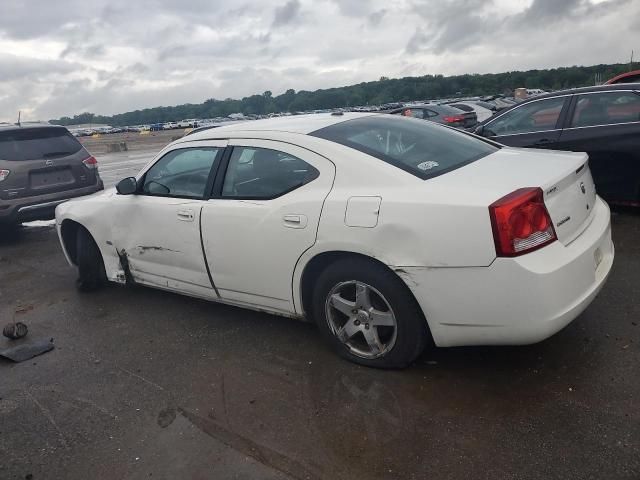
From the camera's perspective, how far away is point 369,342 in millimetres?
3115

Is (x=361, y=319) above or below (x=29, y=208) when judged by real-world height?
below

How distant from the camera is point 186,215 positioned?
3781mm

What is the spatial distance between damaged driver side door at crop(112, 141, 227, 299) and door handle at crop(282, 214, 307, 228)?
2.58 feet

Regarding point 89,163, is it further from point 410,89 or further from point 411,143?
point 410,89

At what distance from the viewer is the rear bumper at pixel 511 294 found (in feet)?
8.34

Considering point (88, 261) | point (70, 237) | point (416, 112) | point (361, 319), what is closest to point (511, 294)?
point (361, 319)

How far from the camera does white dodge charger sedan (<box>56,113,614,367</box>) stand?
8.55 ft

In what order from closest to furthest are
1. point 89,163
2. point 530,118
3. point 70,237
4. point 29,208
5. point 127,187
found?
point 127,187
point 70,237
point 530,118
point 29,208
point 89,163

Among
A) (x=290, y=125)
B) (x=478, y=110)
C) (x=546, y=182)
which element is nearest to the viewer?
(x=546, y=182)

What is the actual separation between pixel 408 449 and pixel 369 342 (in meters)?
0.75

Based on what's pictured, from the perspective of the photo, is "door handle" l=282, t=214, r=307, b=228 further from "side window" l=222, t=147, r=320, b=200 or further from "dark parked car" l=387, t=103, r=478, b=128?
"dark parked car" l=387, t=103, r=478, b=128

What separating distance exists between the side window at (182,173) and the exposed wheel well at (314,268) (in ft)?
3.42

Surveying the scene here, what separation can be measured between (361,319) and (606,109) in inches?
169

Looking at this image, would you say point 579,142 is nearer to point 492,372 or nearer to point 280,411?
point 492,372
